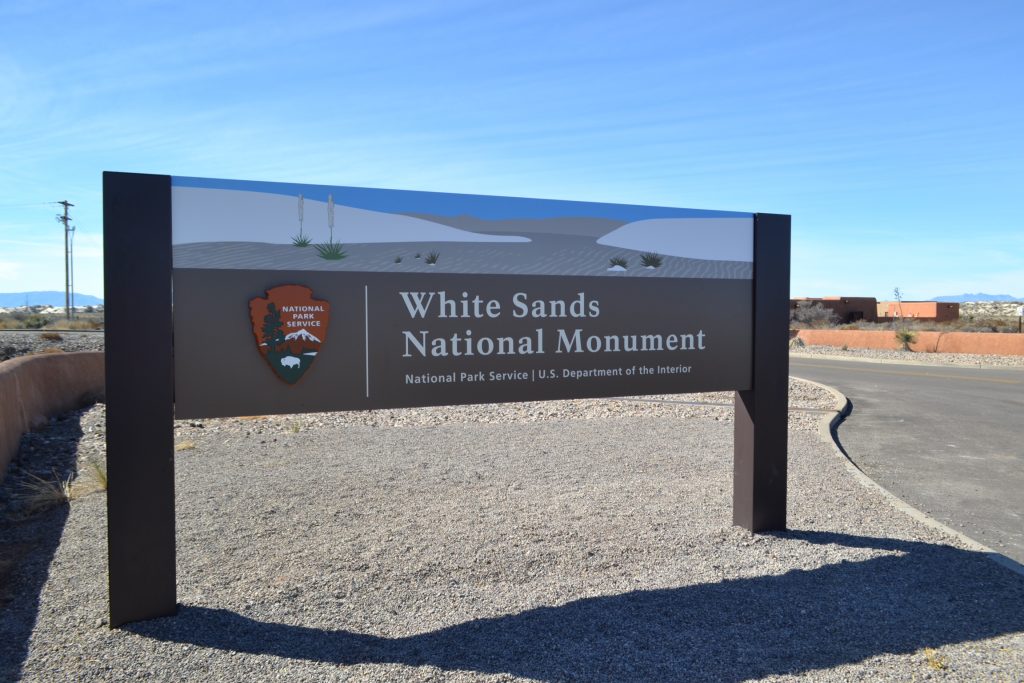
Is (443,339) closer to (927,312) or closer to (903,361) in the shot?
(903,361)

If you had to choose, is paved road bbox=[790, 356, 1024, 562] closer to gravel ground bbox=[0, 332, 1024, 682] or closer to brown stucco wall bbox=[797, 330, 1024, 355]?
gravel ground bbox=[0, 332, 1024, 682]

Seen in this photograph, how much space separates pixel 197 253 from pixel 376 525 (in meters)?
2.64

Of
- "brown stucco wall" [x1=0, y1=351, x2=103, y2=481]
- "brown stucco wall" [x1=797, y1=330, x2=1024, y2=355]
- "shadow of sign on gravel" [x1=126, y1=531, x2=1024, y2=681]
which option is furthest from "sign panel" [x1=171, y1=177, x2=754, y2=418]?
"brown stucco wall" [x1=797, y1=330, x2=1024, y2=355]

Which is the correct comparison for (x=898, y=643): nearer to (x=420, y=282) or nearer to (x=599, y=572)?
(x=599, y=572)

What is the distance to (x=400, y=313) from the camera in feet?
17.1

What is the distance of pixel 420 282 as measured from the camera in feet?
17.3

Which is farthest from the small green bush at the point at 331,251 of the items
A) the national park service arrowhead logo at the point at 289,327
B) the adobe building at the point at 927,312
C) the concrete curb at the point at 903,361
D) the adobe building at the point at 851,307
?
the adobe building at the point at 851,307

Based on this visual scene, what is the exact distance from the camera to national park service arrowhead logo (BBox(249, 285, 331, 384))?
4.80 m

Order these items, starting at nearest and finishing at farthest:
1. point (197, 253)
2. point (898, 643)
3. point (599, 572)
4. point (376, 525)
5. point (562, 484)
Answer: point (898, 643), point (197, 253), point (599, 572), point (376, 525), point (562, 484)

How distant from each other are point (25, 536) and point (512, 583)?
3922mm

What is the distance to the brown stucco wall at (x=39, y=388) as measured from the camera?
9109 millimetres

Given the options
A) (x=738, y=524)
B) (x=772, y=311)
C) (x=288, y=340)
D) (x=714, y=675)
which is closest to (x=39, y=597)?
(x=288, y=340)

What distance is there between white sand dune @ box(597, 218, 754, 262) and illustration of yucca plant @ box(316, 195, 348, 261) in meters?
2.01

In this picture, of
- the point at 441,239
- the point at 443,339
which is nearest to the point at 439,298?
the point at 443,339
